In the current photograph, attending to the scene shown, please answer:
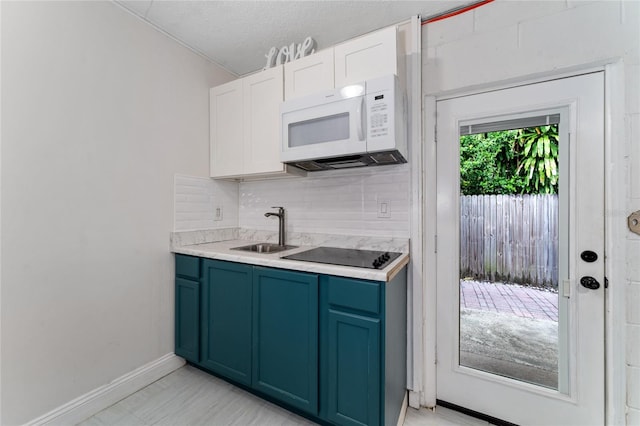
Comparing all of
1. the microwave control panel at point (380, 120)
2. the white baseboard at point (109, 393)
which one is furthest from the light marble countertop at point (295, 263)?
the white baseboard at point (109, 393)

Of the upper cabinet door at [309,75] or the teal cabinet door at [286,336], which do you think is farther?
the upper cabinet door at [309,75]

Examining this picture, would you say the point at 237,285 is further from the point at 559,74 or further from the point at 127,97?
the point at 559,74

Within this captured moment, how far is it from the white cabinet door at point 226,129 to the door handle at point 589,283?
2321 mm

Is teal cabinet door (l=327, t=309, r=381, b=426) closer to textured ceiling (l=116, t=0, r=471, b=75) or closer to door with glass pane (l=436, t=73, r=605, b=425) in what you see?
door with glass pane (l=436, t=73, r=605, b=425)

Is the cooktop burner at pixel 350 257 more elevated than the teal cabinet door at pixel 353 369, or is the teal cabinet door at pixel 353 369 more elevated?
the cooktop burner at pixel 350 257

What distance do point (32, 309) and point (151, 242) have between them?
0.68 metres

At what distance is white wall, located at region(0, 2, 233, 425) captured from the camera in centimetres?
136

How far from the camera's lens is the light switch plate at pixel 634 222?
4.24 feet

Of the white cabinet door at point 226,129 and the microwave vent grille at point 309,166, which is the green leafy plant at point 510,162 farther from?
the white cabinet door at point 226,129

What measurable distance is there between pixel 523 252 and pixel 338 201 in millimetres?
1237

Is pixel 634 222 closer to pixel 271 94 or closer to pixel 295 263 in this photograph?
pixel 295 263

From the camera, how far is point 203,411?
1.66 metres

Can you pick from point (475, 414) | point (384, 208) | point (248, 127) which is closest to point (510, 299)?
point (475, 414)

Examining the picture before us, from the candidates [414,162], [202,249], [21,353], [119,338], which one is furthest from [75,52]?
[414,162]
